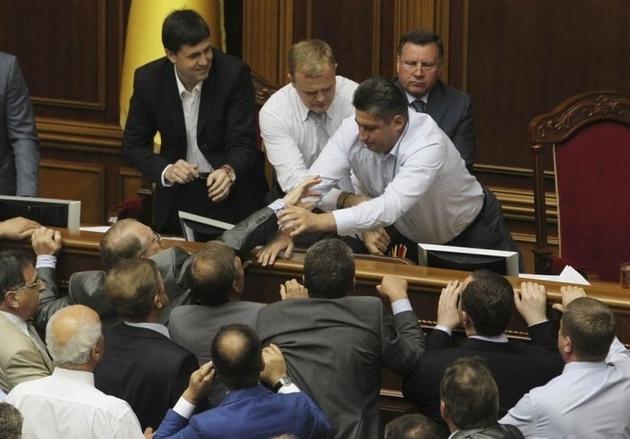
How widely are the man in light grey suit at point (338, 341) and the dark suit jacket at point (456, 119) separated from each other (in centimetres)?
145

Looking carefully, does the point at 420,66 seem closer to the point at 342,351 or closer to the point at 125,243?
the point at 125,243

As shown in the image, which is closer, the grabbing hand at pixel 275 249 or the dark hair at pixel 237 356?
the dark hair at pixel 237 356

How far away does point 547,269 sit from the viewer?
5691 mm

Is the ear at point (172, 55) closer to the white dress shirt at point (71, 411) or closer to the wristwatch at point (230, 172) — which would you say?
the wristwatch at point (230, 172)

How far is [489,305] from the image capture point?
432cm

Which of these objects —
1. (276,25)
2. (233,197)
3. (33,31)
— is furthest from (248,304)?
(33,31)

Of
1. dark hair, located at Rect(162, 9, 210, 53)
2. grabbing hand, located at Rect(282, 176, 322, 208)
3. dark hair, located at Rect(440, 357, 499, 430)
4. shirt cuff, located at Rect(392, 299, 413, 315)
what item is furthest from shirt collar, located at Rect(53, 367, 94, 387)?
dark hair, located at Rect(162, 9, 210, 53)

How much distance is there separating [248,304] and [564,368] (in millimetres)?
909

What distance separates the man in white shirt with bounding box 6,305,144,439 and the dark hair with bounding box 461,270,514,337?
98cm

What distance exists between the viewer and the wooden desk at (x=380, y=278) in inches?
181

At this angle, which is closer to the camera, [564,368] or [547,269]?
[564,368]

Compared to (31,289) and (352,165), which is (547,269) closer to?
(352,165)

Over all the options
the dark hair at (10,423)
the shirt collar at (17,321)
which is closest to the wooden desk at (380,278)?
the shirt collar at (17,321)

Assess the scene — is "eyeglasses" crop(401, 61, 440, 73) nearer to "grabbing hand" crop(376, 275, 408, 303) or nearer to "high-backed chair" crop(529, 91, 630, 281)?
"high-backed chair" crop(529, 91, 630, 281)
